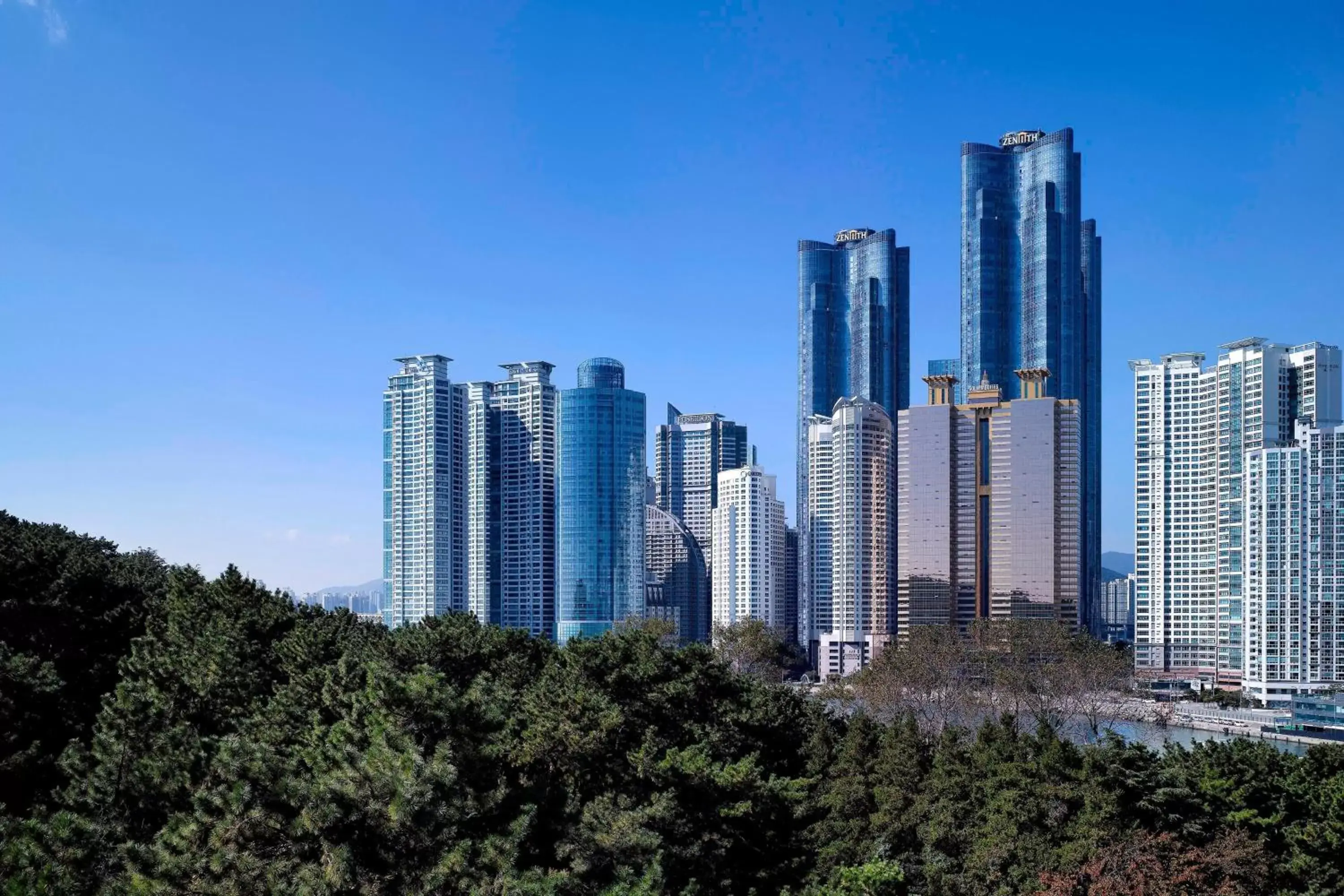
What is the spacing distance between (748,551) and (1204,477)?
2891 centimetres

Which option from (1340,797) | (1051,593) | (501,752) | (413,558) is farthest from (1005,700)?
(413,558)

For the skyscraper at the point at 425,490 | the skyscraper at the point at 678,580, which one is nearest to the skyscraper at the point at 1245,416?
the skyscraper at the point at 678,580

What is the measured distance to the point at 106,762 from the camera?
32.2 ft

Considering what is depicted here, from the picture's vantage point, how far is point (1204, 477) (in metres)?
57.0

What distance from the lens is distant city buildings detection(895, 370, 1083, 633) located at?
5547cm

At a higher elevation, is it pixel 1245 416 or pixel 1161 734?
pixel 1245 416

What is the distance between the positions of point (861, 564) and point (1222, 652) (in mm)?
20372

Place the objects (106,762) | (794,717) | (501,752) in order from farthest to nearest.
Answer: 1. (794,717)
2. (501,752)
3. (106,762)

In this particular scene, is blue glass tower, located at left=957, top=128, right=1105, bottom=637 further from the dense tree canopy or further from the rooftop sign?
the dense tree canopy

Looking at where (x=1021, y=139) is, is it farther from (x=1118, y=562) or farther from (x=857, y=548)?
(x=1118, y=562)

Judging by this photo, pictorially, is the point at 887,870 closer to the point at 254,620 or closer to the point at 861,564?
the point at 254,620

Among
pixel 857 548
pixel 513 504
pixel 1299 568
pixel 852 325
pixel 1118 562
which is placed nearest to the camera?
pixel 1299 568

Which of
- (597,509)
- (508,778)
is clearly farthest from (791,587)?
(508,778)

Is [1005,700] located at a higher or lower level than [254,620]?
lower
